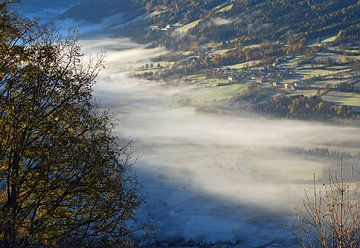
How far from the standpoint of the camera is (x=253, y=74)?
158500 millimetres

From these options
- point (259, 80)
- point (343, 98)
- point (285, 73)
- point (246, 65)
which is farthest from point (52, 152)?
point (246, 65)

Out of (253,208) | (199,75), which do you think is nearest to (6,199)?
(253,208)

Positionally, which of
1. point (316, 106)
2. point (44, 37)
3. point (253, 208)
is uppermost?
point (44, 37)

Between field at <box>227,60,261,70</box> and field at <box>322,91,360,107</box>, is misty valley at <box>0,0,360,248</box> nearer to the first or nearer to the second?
field at <box>322,91,360,107</box>

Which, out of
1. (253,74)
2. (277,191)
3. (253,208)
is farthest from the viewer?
(253,74)

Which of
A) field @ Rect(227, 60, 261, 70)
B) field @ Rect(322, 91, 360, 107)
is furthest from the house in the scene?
field @ Rect(322, 91, 360, 107)

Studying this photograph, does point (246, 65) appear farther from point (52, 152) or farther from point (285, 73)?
point (52, 152)

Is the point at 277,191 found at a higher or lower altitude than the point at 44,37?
lower

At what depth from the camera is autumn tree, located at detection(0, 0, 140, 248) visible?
494 inches

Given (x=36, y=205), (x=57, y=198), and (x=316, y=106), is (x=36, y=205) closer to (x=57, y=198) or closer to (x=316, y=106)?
(x=57, y=198)

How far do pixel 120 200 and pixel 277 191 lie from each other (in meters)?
72.1

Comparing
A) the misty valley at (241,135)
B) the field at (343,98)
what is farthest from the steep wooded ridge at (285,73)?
the misty valley at (241,135)

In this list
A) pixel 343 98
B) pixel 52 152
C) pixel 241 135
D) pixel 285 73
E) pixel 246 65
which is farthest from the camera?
pixel 246 65

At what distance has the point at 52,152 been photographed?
1302 cm
